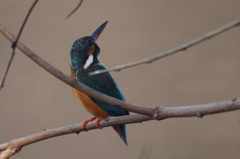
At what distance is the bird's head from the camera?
3.15 feet

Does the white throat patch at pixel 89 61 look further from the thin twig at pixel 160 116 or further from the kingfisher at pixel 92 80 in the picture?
the thin twig at pixel 160 116

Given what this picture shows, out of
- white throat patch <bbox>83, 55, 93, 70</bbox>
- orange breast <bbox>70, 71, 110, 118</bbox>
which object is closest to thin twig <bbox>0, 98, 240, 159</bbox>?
orange breast <bbox>70, 71, 110, 118</bbox>

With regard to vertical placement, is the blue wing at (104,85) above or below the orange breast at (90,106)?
above

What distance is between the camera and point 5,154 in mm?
933

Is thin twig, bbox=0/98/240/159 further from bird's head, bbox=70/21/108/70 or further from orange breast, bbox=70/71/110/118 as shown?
bird's head, bbox=70/21/108/70

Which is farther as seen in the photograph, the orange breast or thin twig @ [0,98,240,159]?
the orange breast

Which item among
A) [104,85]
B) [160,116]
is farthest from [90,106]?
[160,116]

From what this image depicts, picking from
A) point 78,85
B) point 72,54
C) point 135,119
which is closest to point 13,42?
point 78,85

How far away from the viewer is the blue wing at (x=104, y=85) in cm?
102

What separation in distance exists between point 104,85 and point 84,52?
4.2 inches

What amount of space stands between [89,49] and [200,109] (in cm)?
43

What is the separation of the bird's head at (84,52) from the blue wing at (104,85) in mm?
21

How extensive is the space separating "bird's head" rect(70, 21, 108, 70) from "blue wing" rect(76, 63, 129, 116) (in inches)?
0.8

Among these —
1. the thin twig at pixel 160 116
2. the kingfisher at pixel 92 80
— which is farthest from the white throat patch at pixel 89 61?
the thin twig at pixel 160 116
